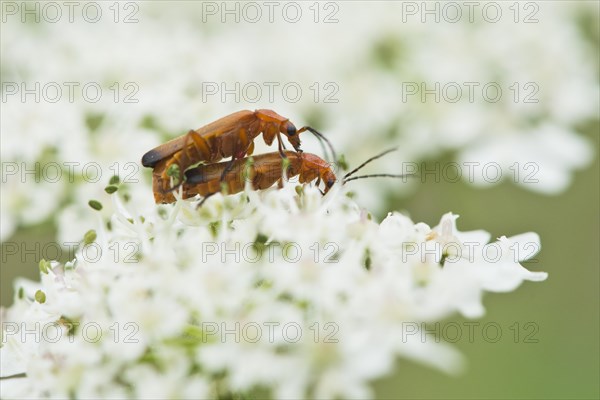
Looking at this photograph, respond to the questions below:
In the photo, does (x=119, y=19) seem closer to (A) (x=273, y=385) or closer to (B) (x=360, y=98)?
(B) (x=360, y=98)

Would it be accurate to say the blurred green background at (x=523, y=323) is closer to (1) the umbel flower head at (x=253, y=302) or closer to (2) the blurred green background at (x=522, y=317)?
(2) the blurred green background at (x=522, y=317)

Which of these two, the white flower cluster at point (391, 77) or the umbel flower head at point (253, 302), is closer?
the umbel flower head at point (253, 302)

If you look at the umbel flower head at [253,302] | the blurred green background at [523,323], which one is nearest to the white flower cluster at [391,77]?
the blurred green background at [523,323]

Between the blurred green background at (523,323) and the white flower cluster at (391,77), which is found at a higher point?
the white flower cluster at (391,77)

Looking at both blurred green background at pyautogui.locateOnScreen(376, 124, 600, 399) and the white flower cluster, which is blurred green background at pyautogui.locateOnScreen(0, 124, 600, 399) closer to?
blurred green background at pyautogui.locateOnScreen(376, 124, 600, 399)

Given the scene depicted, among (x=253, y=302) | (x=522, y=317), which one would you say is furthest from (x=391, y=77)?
(x=253, y=302)

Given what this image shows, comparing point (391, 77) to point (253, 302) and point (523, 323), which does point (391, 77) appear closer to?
point (523, 323)
